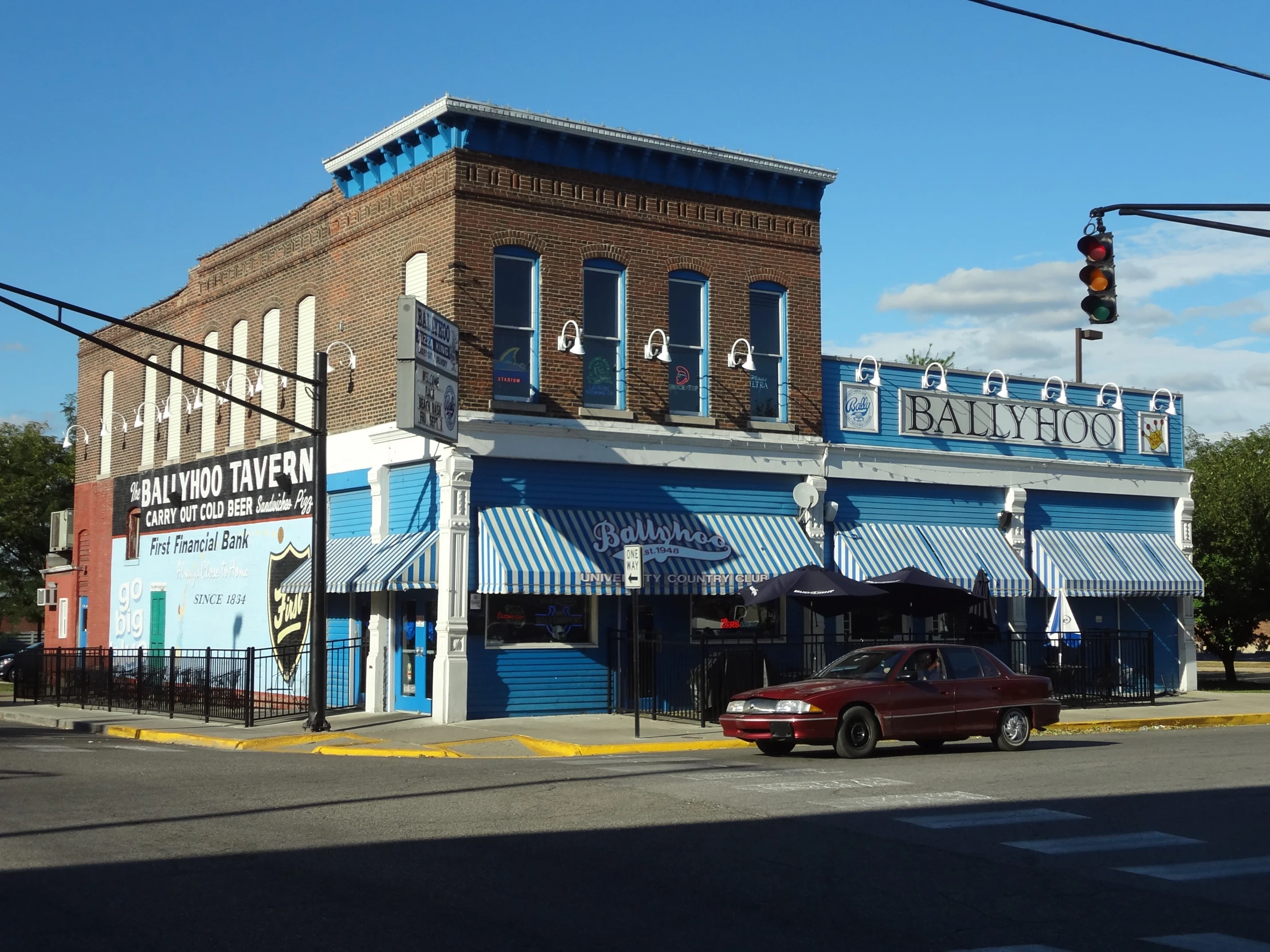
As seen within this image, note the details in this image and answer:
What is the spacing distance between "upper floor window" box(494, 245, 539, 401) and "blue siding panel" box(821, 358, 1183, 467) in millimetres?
6387

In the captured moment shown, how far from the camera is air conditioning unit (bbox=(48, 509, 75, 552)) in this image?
38.6 meters

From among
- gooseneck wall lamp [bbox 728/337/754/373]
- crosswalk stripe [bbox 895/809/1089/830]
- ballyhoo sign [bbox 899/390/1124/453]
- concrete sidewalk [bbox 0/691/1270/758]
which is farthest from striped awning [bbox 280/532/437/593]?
crosswalk stripe [bbox 895/809/1089/830]

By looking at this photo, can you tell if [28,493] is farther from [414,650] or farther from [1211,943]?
[1211,943]

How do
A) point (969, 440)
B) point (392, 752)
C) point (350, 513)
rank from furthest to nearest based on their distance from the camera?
1. point (969, 440)
2. point (350, 513)
3. point (392, 752)

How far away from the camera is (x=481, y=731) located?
70.8ft

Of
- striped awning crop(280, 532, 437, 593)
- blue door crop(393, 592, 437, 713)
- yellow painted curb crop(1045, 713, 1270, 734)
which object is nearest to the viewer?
striped awning crop(280, 532, 437, 593)

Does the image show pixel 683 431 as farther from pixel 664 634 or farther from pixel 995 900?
pixel 995 900

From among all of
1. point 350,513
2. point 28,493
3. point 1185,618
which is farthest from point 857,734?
point 28,493

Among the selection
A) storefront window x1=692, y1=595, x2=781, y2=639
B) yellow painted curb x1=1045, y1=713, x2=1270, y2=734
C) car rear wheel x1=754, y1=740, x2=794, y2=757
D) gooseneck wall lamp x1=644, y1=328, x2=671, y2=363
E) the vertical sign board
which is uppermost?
gooseneck wall lamp x1=644, y1=328, x2=671, y2=363

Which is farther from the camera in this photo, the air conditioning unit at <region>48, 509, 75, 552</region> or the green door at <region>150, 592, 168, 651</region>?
the air conditioning unit at <region>48, 509, 75, 552</region>

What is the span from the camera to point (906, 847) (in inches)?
427

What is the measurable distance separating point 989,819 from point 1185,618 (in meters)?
22.1

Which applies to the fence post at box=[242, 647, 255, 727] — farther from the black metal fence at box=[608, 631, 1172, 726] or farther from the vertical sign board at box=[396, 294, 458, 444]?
the black metal fence at box=[608, 631, 1172, 726]

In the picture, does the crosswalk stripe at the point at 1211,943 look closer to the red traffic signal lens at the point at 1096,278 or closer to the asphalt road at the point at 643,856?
the asphalt road at the point at 643,856
